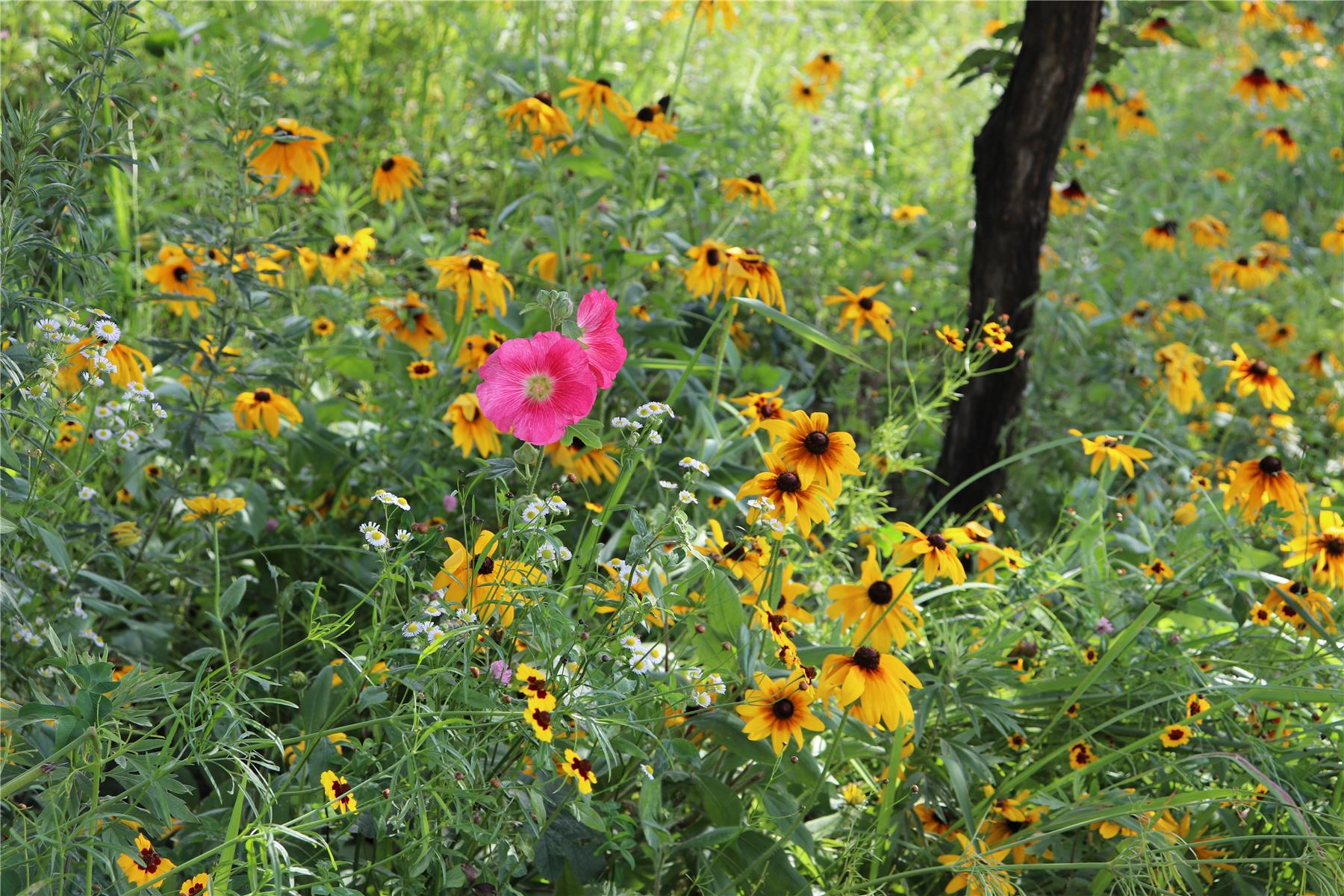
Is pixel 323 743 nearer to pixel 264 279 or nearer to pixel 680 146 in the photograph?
pixel 264 279

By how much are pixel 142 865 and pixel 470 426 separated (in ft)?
2.76

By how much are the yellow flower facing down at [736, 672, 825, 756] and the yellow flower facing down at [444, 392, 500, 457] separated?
639mm

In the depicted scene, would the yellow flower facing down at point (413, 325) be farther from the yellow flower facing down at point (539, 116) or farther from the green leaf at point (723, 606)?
the green leaf at point (723, 606)

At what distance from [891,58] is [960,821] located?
3.63m

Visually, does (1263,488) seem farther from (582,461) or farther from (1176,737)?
(582,461)

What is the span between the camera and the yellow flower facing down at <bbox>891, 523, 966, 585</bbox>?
1.41 metres

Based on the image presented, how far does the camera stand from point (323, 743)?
1.24 meters

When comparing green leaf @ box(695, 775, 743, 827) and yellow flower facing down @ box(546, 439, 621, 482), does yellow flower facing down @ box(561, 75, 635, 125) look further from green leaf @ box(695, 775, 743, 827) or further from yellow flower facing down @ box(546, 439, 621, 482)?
green leaf @ box(695, 775, 743, 827)

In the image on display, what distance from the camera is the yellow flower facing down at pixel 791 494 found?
1301 mm

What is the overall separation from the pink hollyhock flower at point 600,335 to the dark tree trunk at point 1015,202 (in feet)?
3.92

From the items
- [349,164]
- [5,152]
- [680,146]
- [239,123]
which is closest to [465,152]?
[349,164]

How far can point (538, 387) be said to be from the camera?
1128mm

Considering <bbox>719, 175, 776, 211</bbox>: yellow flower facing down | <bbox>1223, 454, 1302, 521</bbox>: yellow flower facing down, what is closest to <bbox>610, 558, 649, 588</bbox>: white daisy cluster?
<bbox>1223, 454, 1302, 521</bbox>: yellow flower facing down

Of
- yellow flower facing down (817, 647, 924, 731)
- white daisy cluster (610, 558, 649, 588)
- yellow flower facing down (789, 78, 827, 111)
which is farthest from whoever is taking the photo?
yellow flower facing down (789, 78, 827, 111)
